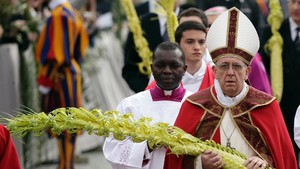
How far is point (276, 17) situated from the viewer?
13305 millimetres

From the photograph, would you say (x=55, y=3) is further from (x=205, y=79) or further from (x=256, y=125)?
(x=256, y=125)

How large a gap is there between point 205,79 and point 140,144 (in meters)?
1.38

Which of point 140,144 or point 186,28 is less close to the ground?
point 186,28

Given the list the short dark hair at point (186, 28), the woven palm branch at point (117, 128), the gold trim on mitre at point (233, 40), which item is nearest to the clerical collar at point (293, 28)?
the short dark hair at point (186, 28)

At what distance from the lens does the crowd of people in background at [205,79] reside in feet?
32.3

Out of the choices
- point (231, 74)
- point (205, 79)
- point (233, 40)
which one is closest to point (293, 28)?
point (205, 79)

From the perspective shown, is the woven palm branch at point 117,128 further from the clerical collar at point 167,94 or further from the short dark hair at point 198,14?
the short dark hair at point 198,14

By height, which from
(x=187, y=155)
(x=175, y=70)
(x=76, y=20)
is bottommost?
(x=187, y=155)

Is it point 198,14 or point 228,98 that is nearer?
point 228,98

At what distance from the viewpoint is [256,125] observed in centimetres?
986

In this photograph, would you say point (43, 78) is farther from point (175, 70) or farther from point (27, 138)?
point (175, 70)

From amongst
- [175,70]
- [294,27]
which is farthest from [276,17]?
[175,70]

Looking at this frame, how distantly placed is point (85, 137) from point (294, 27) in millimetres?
6090

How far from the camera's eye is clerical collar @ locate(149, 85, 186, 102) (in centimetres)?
1066
